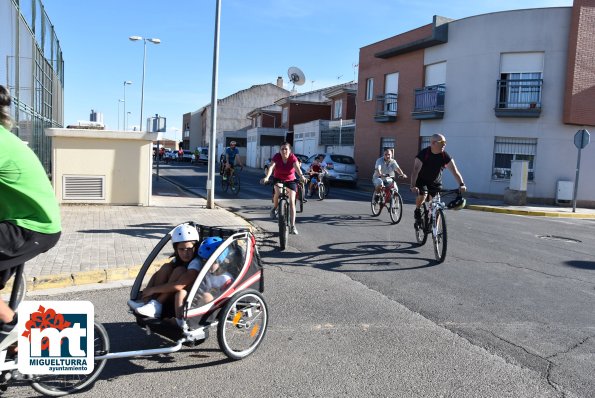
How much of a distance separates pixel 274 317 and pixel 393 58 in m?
25.3

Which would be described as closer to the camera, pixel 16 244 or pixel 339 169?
pixel 16 244

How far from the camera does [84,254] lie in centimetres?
705

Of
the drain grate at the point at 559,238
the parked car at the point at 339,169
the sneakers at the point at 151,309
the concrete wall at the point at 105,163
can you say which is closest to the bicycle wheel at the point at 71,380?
the sneakers at the point at 151,309

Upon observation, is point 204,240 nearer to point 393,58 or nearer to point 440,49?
point 440,49

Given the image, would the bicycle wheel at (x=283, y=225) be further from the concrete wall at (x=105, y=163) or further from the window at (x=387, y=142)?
the window at (x=387, y=142)

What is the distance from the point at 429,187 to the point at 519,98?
1544cm

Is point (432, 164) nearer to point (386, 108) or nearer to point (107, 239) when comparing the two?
point (107, 239)

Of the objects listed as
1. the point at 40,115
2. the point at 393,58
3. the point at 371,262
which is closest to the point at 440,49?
the point at 393,58

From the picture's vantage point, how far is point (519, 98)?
21531 millimetres

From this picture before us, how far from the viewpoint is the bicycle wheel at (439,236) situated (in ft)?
25.0

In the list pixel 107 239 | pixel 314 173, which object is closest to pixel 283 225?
pixel 107 239

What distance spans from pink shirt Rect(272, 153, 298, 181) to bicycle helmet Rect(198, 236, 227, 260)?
189 inches

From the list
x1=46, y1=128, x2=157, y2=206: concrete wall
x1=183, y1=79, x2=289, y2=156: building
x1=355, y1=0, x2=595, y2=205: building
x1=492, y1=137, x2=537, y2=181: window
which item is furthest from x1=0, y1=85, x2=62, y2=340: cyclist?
x1=183, y1=79, x2=289, y2=156: building

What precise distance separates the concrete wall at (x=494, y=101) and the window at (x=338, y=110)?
47.2ft
